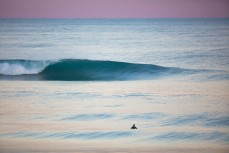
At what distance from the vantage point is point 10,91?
4.95 meters

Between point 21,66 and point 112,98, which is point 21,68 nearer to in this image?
point 21,66

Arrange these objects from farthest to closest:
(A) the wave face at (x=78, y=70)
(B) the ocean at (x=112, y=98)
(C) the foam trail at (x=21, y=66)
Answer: (C) the foam trail at (x=21, y=66) → (A) the wave face at (x=78, y=70) → (B) the ocean at (x=112, y=98)

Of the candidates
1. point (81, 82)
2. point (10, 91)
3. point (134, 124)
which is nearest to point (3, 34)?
point (81, 82)

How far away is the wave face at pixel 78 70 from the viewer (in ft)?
20.2

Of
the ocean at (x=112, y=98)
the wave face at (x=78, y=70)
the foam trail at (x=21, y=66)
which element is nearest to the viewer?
the ocean at (x=112, y=98)

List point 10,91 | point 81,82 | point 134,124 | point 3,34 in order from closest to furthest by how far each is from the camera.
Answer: point 134,124 → point 10,91 → point 81,82 → point 3,34

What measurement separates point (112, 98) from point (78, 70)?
2.07m

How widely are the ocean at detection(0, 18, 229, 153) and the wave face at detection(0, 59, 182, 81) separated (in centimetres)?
1

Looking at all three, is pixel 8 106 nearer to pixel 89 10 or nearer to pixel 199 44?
pixel 89 10

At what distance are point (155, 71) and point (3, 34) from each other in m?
4.01

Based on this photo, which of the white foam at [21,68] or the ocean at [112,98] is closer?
the ocean at [112,98]

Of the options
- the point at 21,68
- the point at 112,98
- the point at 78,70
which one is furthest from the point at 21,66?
the point at 112,98

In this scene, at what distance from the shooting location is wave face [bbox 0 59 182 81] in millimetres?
6164

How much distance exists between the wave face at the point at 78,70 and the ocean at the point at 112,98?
0.01m
